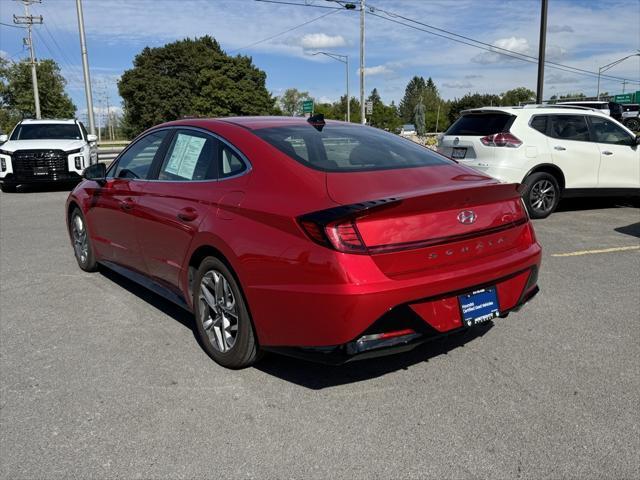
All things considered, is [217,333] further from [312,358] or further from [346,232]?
[346,232]

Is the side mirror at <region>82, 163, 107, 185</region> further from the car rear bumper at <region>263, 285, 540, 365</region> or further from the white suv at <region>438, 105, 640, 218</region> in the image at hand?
the white suv at <region>438, 105, 640, 218</region>

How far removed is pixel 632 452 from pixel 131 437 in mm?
2414

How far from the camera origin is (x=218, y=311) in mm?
3598

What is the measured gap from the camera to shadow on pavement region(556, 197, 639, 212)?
10289mm

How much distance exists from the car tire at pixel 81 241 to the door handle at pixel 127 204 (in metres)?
1.19

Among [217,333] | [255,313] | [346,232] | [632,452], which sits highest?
[346,232]

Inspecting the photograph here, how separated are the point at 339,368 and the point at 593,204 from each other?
8.88m

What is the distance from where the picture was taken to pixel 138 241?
450 centimetres

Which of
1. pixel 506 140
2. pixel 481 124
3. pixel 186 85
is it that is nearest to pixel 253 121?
pixel 506 140

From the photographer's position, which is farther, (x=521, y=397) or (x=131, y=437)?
(x=521, y=397)

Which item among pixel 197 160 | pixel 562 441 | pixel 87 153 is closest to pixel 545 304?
pixel 562 441

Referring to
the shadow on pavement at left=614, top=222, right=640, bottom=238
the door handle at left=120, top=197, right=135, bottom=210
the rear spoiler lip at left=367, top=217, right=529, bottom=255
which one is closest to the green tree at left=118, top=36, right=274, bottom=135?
the shadow on pavement at left=614, top=222, right=640, bottom=238

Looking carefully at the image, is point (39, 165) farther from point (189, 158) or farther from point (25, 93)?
point (25, 93)

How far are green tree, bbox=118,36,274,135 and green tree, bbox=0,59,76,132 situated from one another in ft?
36.3
